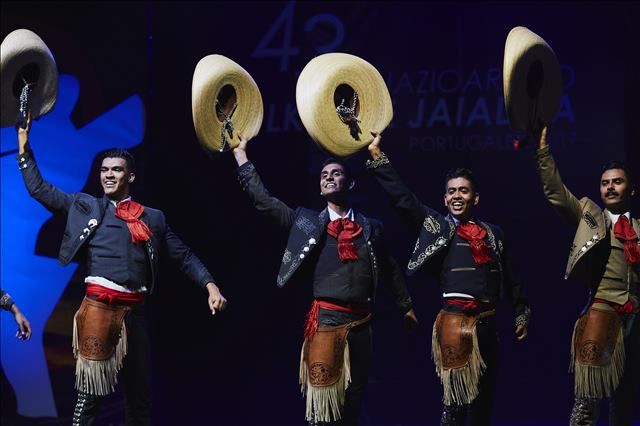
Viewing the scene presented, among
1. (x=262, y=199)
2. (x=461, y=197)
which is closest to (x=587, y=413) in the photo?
(x=461, y=197)

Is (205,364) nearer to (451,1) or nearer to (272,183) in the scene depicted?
(272,183)

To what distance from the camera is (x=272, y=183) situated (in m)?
6.13

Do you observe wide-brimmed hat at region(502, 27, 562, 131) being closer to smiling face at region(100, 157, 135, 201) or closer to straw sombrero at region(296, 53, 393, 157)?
straw sombrero at region(296, 53, 393, 157)

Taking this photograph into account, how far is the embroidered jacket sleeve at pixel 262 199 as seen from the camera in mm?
4387

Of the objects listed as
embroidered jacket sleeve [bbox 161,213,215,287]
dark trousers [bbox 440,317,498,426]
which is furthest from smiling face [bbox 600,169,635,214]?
embroidered jacket sleeve [bbox 161,213,215,287]

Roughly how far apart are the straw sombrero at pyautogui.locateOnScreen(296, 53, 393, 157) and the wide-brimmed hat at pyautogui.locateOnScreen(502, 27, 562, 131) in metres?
0.59

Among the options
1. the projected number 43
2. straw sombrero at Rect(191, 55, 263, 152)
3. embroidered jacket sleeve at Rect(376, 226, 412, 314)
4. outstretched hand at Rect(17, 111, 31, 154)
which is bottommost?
embroidered jacket sleeve at Rect(376, 226, 412, 314)

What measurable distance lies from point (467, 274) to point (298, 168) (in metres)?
1.97

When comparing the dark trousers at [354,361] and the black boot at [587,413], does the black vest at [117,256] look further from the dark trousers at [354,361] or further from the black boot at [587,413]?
the black boot at [587,413]

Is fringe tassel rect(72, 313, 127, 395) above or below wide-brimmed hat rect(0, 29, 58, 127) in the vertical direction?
below

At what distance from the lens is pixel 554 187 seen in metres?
4.30

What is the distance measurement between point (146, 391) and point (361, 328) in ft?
3.33

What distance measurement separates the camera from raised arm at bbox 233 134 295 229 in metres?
4.39

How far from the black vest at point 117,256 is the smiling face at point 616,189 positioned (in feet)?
7.17
